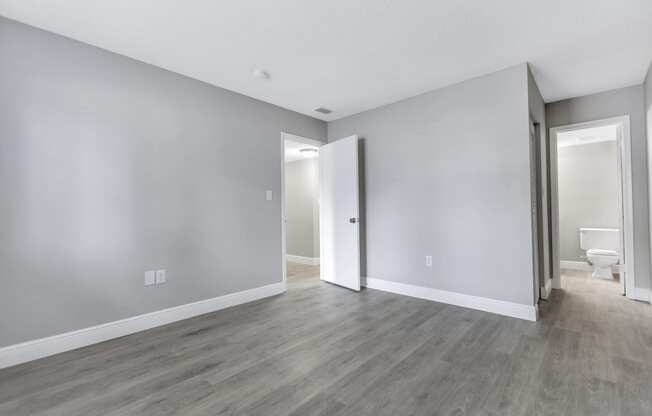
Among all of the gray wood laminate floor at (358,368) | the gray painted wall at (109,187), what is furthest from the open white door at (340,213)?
the gray painted wall at (109,187)

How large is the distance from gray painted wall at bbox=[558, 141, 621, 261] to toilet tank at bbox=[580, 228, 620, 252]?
35 centimetres

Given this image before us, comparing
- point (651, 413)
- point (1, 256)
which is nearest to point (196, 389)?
point (1, 256)

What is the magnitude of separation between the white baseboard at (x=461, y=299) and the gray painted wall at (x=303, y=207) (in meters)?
2.43

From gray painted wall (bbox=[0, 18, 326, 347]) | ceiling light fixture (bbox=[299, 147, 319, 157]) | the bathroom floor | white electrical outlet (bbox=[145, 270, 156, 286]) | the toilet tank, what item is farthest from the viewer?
ceiling light fixture (bbox=[299, 147, 319, 157])

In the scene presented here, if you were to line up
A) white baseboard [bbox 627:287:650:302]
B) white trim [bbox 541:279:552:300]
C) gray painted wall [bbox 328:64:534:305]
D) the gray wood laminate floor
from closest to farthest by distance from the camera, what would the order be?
the gray wood laminate floor → gray painted wall [bbox 328:64:534:305] → white baseboard [bbox 627:287:650:302] → white trim [bbox 541:279:552:300]

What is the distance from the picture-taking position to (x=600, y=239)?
15.3ft

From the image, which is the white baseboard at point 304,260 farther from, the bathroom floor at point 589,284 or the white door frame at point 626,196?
the white door frame at point 626,196

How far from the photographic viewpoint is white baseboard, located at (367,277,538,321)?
2.77m

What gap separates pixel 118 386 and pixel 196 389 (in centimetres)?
50

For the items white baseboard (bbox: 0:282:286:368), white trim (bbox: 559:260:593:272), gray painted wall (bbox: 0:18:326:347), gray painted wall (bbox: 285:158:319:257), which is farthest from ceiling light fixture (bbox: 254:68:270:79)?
white trim (bbox: 559:260:593:272)

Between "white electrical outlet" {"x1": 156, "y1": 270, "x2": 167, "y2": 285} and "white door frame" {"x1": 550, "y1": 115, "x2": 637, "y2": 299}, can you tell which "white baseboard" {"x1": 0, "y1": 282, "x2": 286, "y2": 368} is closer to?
"white electrical outlet" {"x1": 156, "y1": 270, "x2": 167, "y2": 285}

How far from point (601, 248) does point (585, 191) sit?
1.18 meters

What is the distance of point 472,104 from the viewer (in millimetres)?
3111

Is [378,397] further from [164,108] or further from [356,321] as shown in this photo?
[164,108]
